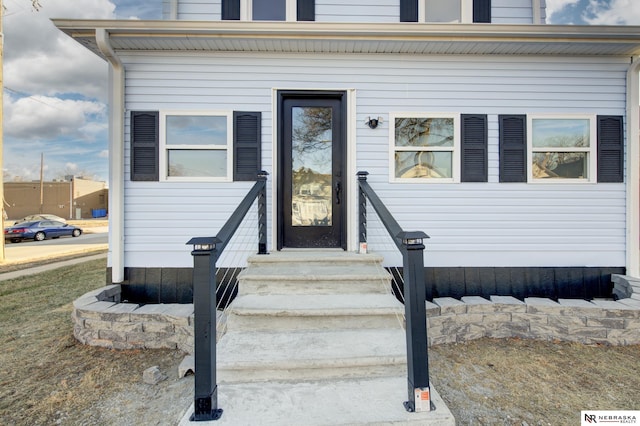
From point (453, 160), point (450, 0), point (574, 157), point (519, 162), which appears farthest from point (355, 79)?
point (574, 157)

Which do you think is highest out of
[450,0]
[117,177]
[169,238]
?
[450,0]

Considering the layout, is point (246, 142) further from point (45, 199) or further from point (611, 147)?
point (45, 199)

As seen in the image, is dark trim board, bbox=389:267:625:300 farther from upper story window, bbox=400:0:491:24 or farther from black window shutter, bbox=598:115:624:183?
upper story window, bbox=400:0:491:24

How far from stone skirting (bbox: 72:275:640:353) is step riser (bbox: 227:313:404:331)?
0.94 metres

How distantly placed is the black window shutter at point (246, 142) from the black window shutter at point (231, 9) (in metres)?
1.42

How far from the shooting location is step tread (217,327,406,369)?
199 centimetres

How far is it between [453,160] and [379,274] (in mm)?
1938

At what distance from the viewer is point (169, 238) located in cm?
372

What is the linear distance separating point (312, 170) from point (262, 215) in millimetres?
871

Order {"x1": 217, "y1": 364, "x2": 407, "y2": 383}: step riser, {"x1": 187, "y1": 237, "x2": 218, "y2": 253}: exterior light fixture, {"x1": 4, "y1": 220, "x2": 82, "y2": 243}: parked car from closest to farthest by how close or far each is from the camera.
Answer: {"x1": 187, "y1": 237, "x2": 218, "y2": 253}: exterior light fixture, {"x1": 217, "y1": 364, "x2": 407, "y2": 383}: step riser, {"x1": 4, "y1": 220, "x2": 82, "y2": 243}: parked car

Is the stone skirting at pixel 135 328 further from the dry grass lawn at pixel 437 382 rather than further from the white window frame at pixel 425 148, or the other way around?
the white window frame at pixel 425 148

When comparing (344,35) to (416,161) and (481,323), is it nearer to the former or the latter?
(416,161)

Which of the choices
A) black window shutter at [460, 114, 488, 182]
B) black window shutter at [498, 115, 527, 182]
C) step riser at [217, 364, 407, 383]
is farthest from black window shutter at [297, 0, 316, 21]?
step riser at [217, 364, 407, 383]

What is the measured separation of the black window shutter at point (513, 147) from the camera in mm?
3809
